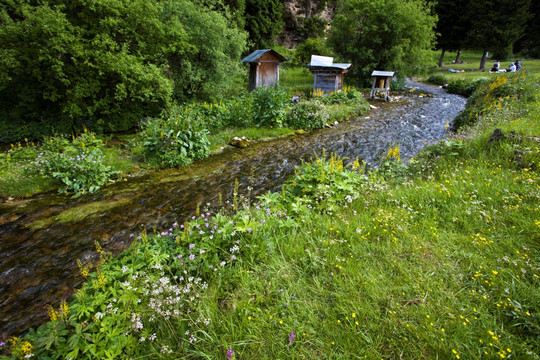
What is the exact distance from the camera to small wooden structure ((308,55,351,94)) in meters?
19.0

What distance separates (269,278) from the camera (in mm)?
3268

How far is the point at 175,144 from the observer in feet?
30.4

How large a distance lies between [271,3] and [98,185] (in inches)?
1400

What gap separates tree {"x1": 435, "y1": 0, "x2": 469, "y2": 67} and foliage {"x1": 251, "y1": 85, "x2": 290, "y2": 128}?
43099 millimetres

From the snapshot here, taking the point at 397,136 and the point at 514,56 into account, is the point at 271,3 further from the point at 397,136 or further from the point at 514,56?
the point at 514,56

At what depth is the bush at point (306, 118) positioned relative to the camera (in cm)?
1352

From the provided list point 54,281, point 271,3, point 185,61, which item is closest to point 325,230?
point 54,281

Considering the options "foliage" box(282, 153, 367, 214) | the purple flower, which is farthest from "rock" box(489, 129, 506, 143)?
the purple flower

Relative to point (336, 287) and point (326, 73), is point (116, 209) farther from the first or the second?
point (326, 73)

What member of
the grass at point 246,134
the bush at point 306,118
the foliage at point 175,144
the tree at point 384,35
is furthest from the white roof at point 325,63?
the foliage at point 175,144

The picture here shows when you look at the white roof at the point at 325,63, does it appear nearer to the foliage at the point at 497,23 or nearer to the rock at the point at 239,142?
the rock at the point at 239,142

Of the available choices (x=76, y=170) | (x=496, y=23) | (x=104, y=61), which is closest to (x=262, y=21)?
(x=104, y=61)

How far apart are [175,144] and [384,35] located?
25502mm

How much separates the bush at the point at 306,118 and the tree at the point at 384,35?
50.2 ft
